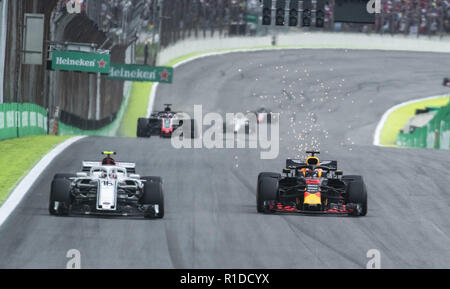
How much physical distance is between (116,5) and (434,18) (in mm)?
32377

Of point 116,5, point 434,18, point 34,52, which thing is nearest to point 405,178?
point 34,52

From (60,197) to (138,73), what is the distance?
33.5m

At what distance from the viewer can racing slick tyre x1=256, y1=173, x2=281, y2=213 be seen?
1620cm

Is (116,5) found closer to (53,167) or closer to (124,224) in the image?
(53,167)

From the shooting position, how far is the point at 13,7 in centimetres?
3086

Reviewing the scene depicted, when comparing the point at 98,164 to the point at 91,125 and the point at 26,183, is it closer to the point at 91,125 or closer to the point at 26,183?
the point at 26,183

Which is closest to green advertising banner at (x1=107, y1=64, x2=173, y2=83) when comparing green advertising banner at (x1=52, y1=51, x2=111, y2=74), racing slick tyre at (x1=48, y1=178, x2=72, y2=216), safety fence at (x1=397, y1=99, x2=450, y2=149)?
green advertising banner at (x1=52, y1=51, x2=111, y2=74)

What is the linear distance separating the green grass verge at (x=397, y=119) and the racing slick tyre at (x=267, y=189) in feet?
107

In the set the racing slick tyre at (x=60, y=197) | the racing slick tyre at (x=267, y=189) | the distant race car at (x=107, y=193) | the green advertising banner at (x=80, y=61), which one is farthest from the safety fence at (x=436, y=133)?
the racing slick tyre at (x=60, y=197)

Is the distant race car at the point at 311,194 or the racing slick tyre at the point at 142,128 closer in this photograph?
the distant race car at the point at 311,194

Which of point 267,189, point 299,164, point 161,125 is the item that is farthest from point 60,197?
point 161,125

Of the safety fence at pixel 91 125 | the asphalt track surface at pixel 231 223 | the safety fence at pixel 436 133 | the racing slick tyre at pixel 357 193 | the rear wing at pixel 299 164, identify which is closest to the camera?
the asphalt track surface at pixel 231 223

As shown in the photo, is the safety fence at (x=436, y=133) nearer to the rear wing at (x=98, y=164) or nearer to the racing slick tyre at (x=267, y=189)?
the racing slick tyre at (x=267, y=189)

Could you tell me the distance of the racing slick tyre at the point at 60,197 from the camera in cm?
1488
